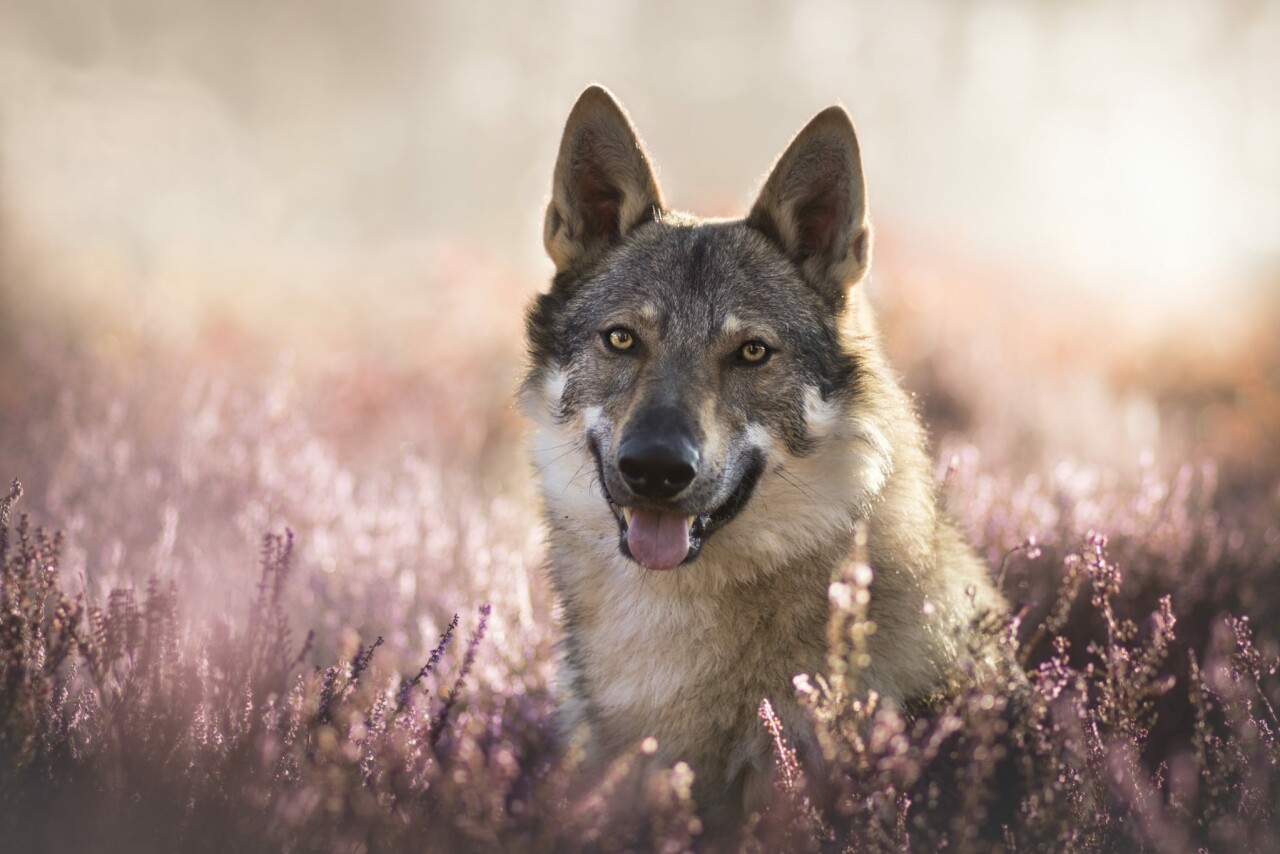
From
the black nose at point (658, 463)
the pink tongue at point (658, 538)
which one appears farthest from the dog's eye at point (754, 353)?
the pink tongue at point (658, 538)

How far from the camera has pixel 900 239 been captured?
1431cm

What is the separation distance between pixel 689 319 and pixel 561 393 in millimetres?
561

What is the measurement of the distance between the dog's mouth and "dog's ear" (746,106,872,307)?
979mm

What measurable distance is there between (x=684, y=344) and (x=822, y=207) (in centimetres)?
82

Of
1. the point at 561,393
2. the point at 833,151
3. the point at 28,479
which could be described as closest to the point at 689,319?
the point at 561,393

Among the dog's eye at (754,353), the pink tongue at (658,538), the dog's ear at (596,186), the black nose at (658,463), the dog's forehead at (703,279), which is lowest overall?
the pink tongue at (658,538)

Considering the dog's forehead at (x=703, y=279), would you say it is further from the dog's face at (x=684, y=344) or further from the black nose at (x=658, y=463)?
the black nose at (x=658, y=463)

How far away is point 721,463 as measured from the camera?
3.31m

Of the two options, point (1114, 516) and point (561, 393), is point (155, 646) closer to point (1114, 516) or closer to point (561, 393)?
point (561, 393)

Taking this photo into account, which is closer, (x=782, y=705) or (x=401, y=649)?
(x=782, y=705)

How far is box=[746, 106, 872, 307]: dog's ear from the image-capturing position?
369cm

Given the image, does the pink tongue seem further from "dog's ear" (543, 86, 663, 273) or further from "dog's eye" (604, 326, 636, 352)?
"dog's ear" (543, 86, 663, 273)

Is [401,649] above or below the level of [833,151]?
below

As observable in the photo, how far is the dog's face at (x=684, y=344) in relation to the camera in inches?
130
